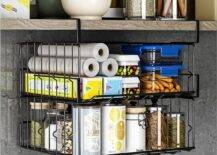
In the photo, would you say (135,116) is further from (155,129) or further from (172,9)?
(172,9)

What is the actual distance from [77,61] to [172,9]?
373mm

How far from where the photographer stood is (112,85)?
183 cm

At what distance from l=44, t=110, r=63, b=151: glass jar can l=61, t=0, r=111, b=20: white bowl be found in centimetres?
28

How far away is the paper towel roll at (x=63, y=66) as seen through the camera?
179 cm

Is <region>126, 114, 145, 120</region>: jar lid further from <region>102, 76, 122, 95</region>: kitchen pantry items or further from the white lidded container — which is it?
<region>102, 76, 122, 95</region>: kitchen pantry items

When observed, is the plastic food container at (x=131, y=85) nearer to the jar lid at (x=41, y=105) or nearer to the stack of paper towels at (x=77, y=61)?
the stack of paper towels at (x=77, y=61)

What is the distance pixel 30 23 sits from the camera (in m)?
1.73

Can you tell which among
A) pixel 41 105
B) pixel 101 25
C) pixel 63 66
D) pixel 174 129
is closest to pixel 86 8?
pixel 101 25

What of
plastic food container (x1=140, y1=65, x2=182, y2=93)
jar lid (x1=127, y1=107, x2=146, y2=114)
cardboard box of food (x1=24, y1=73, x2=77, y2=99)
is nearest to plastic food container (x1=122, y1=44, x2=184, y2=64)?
plastic food container (x1=140, y1=65, x2=182, y2=93)

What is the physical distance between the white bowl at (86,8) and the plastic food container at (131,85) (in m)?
0.19

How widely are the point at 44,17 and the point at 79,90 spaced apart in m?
0.27

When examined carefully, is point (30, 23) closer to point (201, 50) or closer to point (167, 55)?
point (167, 55)

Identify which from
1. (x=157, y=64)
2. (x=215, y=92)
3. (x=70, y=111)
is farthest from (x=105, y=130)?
(x=215, y=92)

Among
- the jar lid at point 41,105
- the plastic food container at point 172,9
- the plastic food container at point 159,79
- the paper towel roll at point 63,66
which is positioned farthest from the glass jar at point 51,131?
the plastic food container at point 172,9
